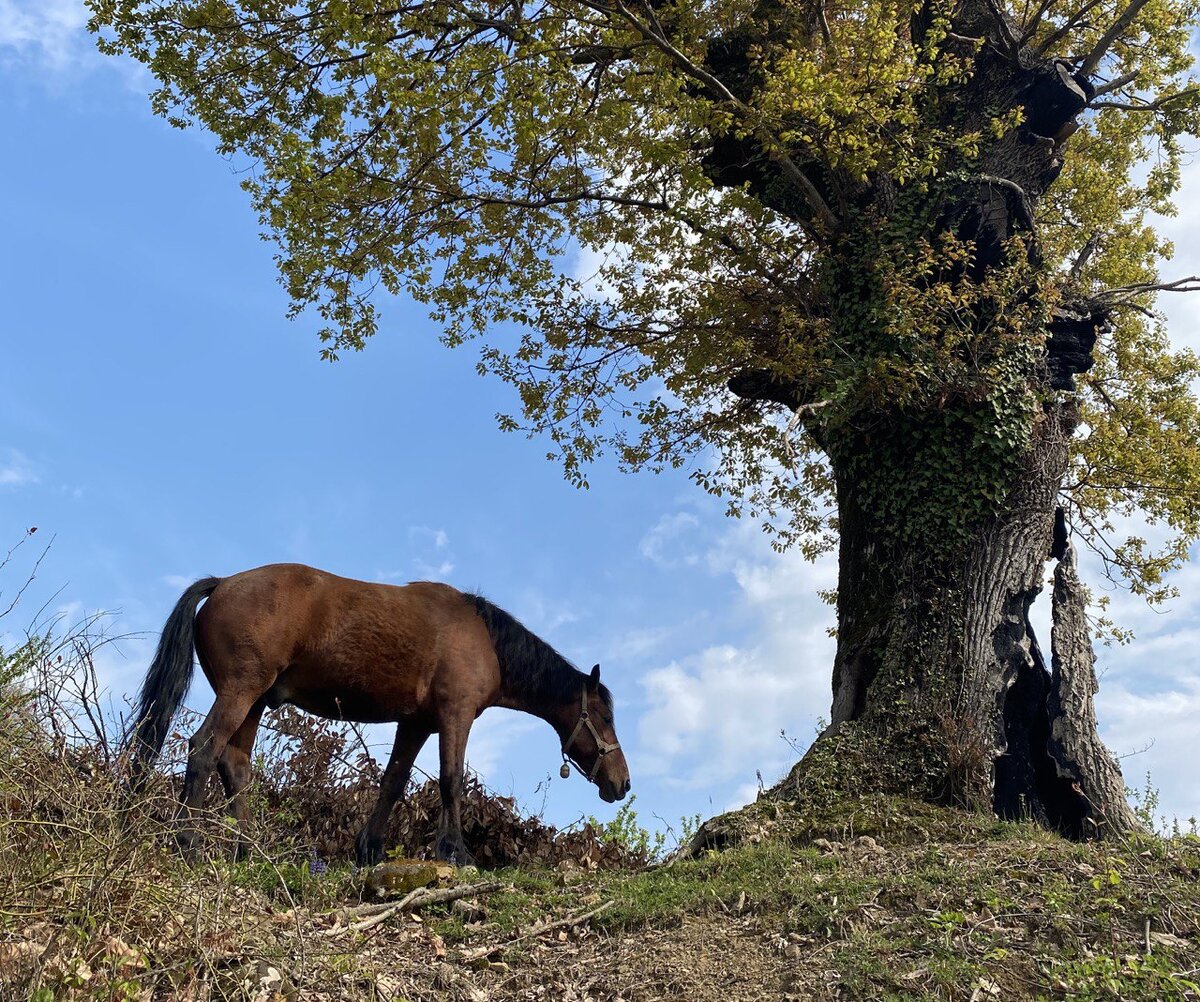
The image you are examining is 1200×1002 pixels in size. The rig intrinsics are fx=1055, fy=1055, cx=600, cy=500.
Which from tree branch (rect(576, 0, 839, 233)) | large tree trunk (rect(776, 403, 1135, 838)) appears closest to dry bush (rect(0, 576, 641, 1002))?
large tree trunk (rect(776, 403, 1135, 838))

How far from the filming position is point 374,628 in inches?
368

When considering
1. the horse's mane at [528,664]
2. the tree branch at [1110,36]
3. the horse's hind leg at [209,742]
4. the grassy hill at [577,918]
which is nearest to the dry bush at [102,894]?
the grassy hill at [577,918]

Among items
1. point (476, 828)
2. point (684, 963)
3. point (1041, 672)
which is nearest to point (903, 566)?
point (1041, 672)

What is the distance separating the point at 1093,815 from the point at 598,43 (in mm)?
10434

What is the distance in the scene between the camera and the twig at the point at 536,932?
6.30 meters

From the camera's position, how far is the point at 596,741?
10.6m

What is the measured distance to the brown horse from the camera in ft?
28.1

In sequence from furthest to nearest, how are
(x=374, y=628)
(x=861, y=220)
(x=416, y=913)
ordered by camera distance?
(x=861, y=220) → (x=374, y=628) → (x=416, y=913)

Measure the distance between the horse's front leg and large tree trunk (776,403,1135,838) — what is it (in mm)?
3090

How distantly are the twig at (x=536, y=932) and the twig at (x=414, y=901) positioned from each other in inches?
24.0

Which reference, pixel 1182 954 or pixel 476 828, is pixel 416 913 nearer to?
pixel 476 828

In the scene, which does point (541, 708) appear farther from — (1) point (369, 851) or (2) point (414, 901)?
(2) point (414, 901)

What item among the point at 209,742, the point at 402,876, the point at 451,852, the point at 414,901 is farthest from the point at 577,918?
the point at 209,742

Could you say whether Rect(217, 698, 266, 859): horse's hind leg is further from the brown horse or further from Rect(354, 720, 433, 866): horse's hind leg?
Rect(354, 720, 433, 866): horse's hind leg
